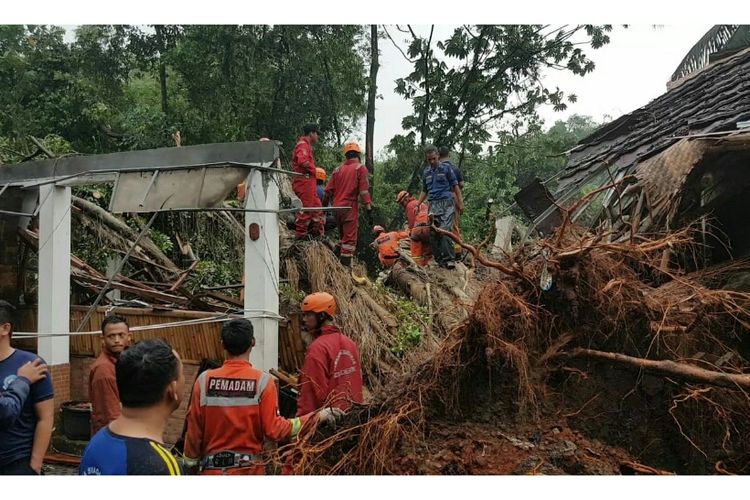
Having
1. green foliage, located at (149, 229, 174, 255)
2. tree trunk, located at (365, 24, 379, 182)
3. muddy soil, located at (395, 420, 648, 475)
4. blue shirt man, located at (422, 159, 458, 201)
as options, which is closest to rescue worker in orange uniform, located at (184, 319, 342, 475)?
muddy soil, located at (395, 420, 648, 475)

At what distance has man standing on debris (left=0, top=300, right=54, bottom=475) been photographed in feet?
10.2

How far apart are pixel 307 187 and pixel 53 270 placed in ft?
10.5

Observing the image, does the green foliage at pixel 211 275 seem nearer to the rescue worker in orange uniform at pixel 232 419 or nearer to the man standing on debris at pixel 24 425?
the man standing on debris at pixel 24 425

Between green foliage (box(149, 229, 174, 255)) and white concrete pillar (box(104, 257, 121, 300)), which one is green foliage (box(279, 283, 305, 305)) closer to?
white concrete pillar (box(104, 257, 121, 300))

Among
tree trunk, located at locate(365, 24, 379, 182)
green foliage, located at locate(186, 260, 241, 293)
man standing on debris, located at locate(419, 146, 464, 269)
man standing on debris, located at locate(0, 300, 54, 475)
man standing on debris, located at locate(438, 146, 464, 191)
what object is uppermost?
tree trunk, located at locate(365, 24, 379, 182)

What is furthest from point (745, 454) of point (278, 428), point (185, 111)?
point (185, 111)

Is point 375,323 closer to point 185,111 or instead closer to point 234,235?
point 234,235

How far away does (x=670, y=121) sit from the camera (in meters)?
6.58

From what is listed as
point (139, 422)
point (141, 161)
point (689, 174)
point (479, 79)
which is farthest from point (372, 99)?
point (139, 422)

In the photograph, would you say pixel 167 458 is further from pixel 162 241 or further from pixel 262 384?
pixel 162 241

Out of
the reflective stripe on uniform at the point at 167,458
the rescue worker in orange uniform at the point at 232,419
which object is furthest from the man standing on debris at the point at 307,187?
the reflective stripe on uniform at the point at 167,458

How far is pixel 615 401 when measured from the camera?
3.97 metres

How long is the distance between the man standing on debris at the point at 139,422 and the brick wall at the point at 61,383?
4373 millimetres

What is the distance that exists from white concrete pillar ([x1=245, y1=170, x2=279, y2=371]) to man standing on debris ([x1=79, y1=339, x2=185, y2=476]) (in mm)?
2622
